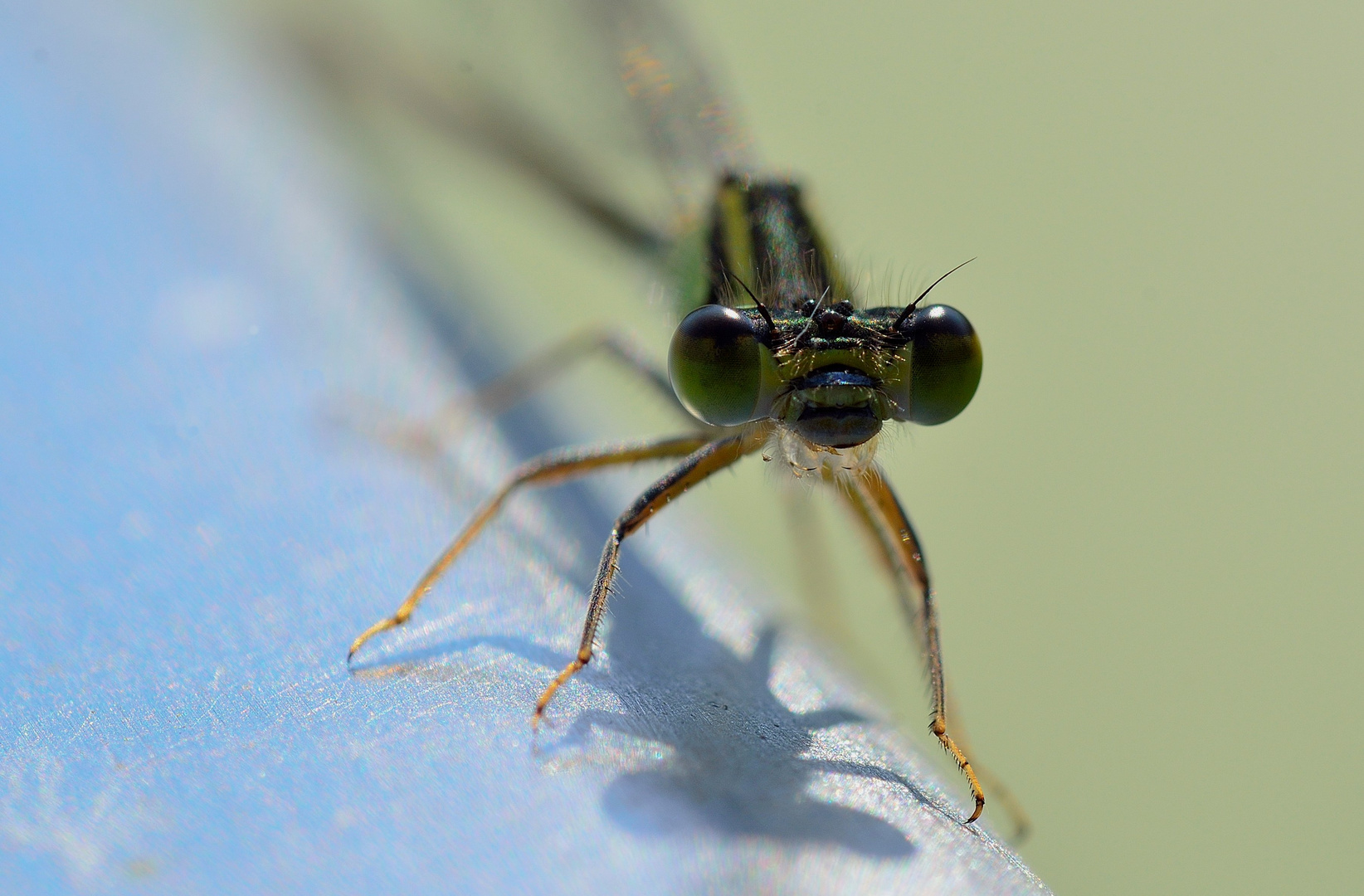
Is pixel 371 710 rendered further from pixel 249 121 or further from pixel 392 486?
pixel 249 121

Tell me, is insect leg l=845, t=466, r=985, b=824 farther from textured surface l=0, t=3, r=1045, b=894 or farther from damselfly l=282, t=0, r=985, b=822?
textured surface l=0, t=3, r=1045, b=894

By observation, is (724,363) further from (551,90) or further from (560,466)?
(551,90)

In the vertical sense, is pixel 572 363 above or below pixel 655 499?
below

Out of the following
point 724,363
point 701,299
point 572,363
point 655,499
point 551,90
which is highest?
point 551,90

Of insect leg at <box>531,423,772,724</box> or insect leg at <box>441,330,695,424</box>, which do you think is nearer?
insect leg at <box>531,423,772,724</box>

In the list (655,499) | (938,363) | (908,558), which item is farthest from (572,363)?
(938,363)

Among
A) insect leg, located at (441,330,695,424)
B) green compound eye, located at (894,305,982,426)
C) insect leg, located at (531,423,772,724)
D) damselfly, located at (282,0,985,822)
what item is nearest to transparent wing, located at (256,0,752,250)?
damselfly, located at (282,0,985,822)

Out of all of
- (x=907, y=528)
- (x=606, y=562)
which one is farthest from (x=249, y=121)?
(x=907, y=528)
